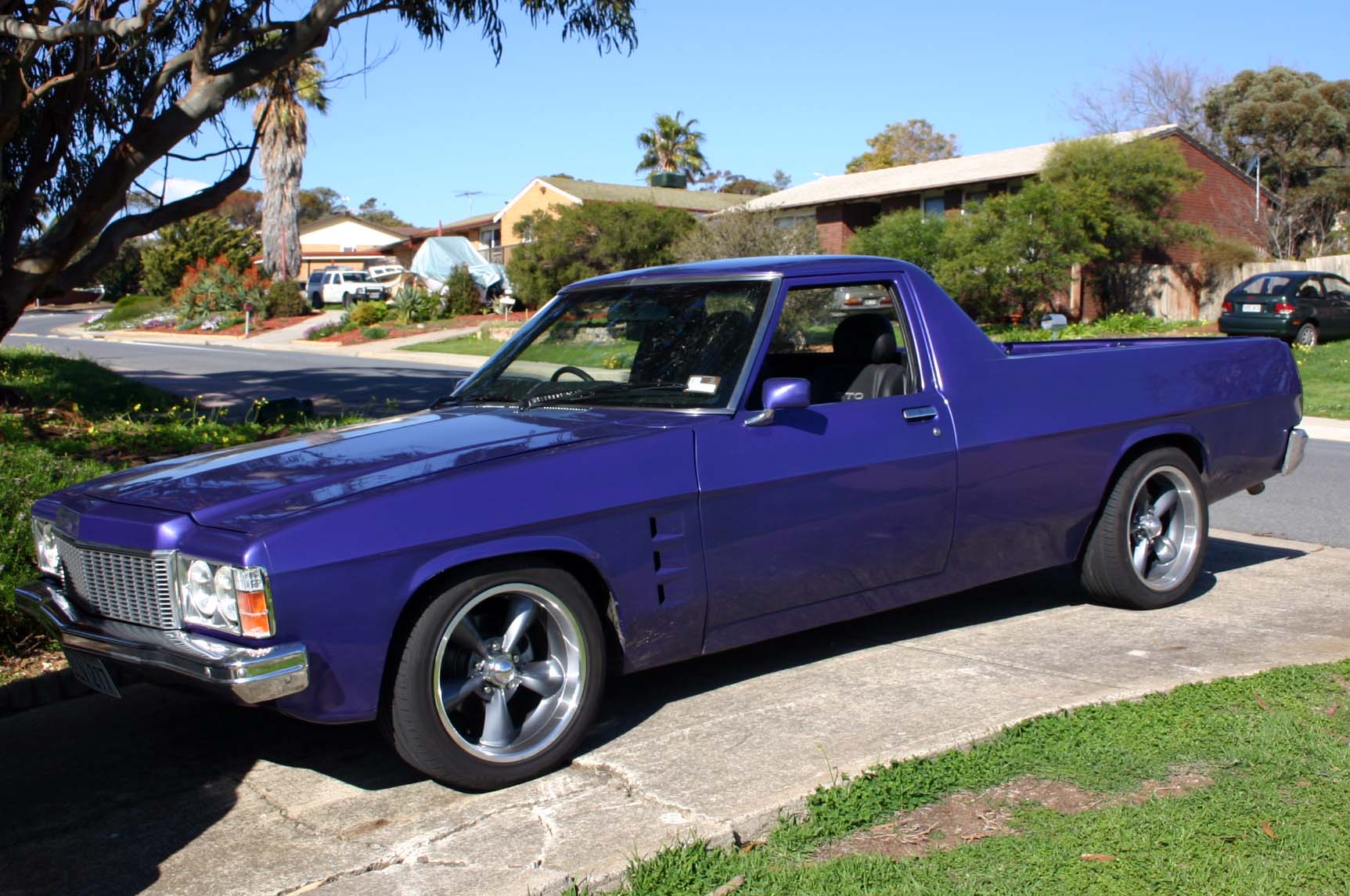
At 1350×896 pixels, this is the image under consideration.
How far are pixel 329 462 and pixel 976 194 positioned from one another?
35.5 metres

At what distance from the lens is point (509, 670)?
410 cm

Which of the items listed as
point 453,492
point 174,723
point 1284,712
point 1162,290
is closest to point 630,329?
point 453,492

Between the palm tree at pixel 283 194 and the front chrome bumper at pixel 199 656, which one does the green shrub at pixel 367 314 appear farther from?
the front chrome bumper at pixel 199 656

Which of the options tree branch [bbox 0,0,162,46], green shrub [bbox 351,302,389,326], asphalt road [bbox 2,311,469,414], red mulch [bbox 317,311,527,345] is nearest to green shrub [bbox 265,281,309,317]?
green shrub [bbox 351,302,389,326]

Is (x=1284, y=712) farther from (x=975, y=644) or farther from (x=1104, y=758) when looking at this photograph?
(x=975, y=644)

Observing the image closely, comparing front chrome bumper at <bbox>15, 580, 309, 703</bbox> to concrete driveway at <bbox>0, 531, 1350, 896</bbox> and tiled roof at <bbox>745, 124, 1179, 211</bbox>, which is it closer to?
concrete driveway at <bbox>0, 531, 1350, 896</bbox>

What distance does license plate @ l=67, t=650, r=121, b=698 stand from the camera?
158 inches

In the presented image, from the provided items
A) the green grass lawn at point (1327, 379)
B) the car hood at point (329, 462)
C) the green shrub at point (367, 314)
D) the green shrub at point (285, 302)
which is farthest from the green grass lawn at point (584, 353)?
the green shrub at point (285, 302)

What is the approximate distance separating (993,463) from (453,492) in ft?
8.03

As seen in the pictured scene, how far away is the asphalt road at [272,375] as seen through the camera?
17.8 metres

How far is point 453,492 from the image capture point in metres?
3.92

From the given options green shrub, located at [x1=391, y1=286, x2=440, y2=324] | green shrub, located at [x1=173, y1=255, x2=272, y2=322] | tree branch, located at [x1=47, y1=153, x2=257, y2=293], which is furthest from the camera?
green shrub, located at [x1=173, y1=255, x2=272, y2=322]

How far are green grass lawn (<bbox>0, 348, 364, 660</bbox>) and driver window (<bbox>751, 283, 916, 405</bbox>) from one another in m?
3.44

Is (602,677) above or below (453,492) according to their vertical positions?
below
